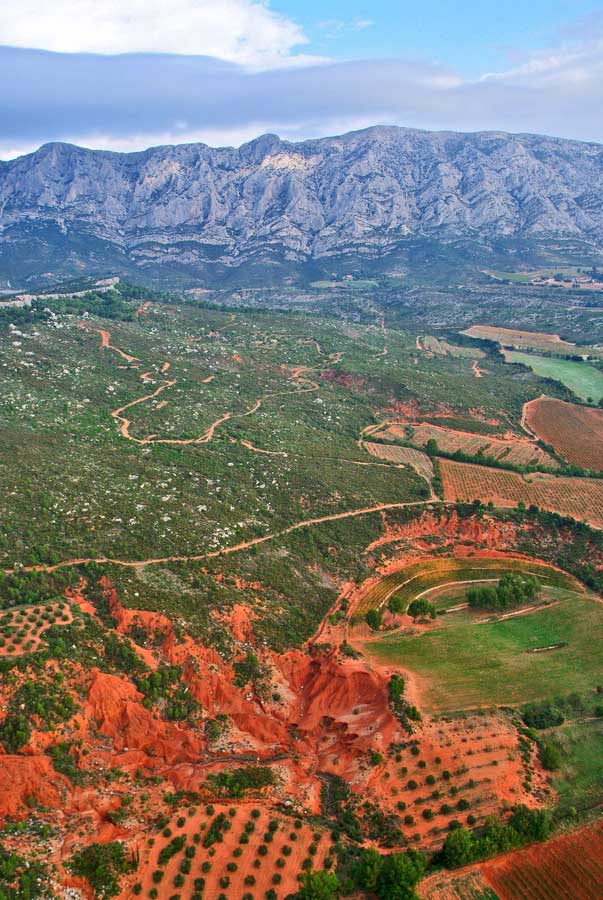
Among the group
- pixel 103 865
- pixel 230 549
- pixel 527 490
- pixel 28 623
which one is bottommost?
pixel 103 865

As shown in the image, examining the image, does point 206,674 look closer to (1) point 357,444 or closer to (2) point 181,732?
(2) point 181,732

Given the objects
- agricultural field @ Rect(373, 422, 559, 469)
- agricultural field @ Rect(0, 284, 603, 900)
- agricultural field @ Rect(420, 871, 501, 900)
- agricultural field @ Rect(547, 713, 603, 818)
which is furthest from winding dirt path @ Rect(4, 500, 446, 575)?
agricultural field @ Rect(547, 713, 603, 818)

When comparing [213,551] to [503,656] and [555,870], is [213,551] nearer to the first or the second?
[503,656]

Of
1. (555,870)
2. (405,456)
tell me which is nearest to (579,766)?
(555,870)

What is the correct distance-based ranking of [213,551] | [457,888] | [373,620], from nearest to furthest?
A: 1. [457,888]
2. [373,620]
3. [213,551]

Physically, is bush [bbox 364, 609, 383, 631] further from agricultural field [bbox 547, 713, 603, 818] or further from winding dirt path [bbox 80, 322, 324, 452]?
winding dirt path [bbox 80, 322, 324, 452]

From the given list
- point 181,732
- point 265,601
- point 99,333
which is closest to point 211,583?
point 265,601
